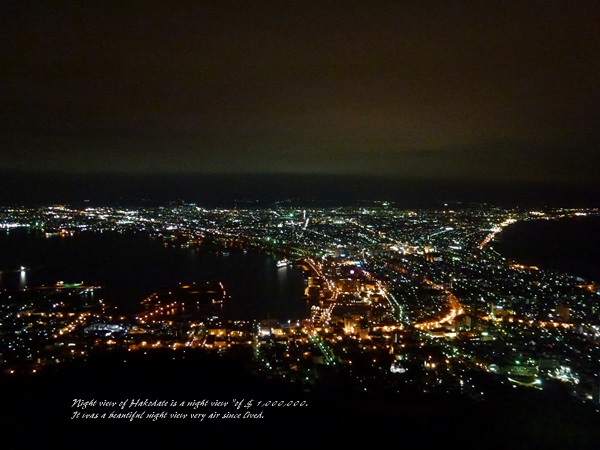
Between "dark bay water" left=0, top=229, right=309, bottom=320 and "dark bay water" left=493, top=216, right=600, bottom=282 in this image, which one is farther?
"dark bay water" left=493, top=216, right=600, bottom=282

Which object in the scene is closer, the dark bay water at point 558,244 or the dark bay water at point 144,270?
the dark bay water at point 144,270

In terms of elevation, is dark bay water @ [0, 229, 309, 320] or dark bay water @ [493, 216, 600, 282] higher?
dark bay water @ [493, 216, 600, 282]

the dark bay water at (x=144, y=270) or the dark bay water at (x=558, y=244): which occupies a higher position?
the dark bay water at (x=558, y=244)

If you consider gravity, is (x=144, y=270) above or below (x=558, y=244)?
below

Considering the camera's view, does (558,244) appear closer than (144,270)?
No
